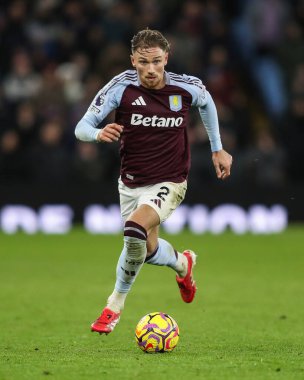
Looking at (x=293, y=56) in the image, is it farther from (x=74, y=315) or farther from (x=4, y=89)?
(x=74, y=315)

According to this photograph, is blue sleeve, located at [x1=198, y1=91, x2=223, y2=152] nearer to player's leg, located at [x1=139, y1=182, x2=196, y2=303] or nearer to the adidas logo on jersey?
player's leg, located at [x1=139, y1=182, x2=196, y2=303]

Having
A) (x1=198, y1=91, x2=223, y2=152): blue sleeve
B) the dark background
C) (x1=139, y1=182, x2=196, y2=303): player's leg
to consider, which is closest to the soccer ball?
(x1=139, y1=182, x2=196, y2=303): player's leg

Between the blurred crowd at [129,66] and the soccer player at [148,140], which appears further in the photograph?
the blurred crowd at [129,66]

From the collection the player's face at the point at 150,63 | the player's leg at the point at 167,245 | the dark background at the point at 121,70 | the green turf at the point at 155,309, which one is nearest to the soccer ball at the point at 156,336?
the green turf at the point at 155,309

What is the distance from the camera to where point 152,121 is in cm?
847

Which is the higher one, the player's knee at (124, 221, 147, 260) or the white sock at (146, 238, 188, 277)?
the player's knee at (124, 221, 147, 260)

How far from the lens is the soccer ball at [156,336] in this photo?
7.64 meters

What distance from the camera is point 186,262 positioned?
920cm

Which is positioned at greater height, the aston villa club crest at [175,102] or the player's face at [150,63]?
the player's face at [150,63]

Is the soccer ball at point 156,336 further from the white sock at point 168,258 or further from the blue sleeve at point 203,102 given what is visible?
the blue sleeve at point 203,102

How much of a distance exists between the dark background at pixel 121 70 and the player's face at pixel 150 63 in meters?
9.00

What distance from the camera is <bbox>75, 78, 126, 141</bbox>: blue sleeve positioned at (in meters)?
8.05

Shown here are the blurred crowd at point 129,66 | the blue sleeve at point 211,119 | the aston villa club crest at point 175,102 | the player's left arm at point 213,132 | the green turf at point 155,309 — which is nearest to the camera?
the green turf at point 155,309

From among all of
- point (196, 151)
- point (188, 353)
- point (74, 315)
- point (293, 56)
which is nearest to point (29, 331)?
point (74, 315)
